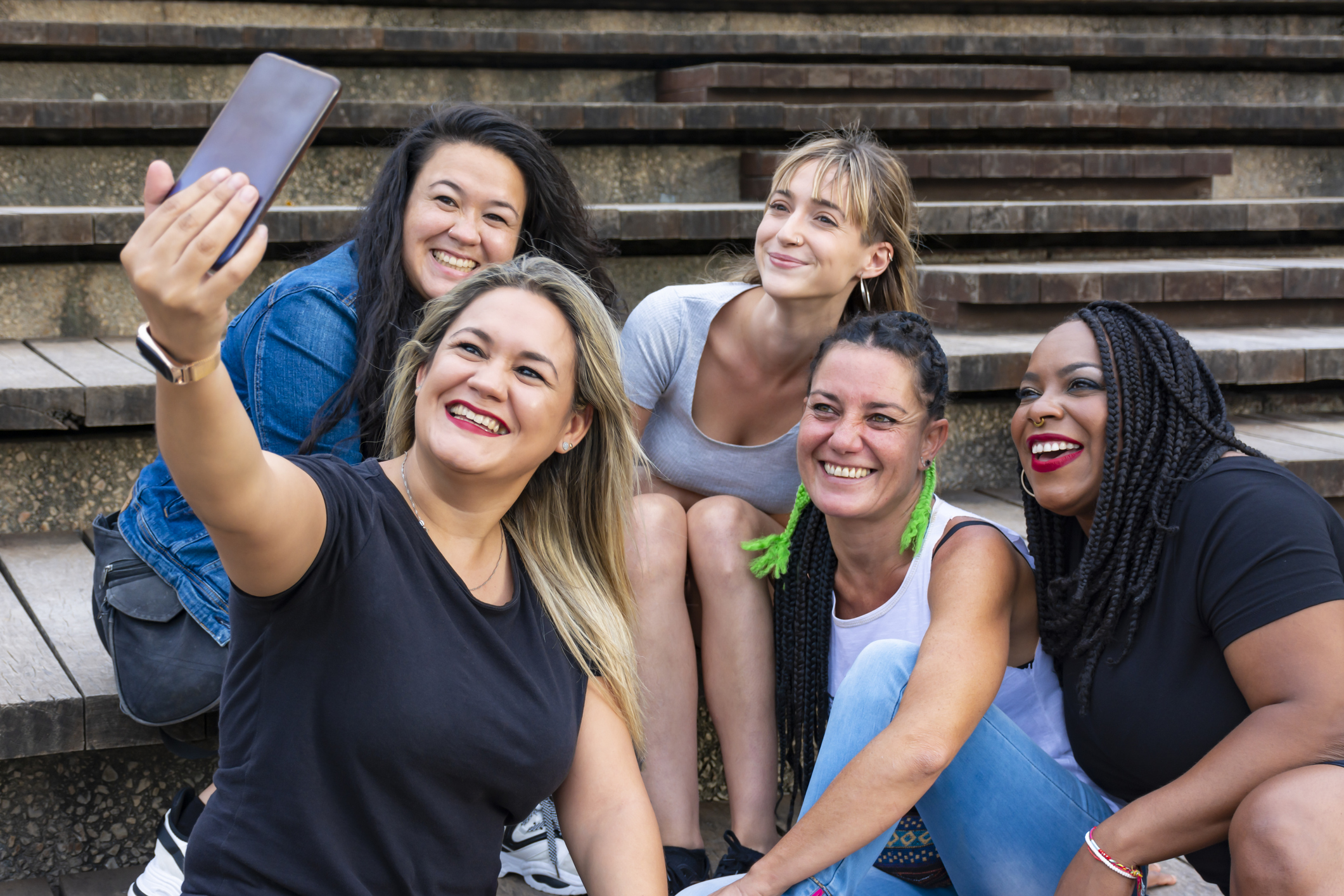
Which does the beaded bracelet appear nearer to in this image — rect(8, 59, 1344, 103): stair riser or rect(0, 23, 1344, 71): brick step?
rect(8, 59, 1344, 103): stair riser

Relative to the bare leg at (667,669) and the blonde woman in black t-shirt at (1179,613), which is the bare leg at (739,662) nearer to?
the bare leg at (667,669)

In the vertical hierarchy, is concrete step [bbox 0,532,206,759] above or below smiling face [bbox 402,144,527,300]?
below

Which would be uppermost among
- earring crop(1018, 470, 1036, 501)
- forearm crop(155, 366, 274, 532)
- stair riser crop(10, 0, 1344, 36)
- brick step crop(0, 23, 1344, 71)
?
stair riser crop(10, 0, 1344, 36)

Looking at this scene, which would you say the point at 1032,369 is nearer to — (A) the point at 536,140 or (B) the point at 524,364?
(B) the point at 524,364

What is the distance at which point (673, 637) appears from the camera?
1.98 m

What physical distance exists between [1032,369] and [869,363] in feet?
0.79

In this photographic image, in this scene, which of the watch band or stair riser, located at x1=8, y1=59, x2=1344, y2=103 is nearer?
the watch band

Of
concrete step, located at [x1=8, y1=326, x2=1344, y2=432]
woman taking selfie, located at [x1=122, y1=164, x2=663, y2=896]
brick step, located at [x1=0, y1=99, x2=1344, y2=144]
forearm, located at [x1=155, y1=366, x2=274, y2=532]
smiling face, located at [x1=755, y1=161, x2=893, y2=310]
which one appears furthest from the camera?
brick step, located at [x1=0, y1=99, x2=1344, y2=144]

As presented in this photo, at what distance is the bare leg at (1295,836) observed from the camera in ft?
4.39

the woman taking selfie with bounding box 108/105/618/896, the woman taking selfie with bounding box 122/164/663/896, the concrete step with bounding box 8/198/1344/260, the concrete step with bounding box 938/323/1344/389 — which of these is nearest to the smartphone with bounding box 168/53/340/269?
the woman taking selfie with bounding box 122/164/663/896

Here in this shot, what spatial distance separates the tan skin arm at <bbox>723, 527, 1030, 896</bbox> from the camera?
5.16ft

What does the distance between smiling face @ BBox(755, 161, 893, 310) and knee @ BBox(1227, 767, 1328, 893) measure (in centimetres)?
116

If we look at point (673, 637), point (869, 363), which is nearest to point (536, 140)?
point (869, 363)

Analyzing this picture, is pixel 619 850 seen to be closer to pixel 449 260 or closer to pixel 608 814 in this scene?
pixel 608 814
